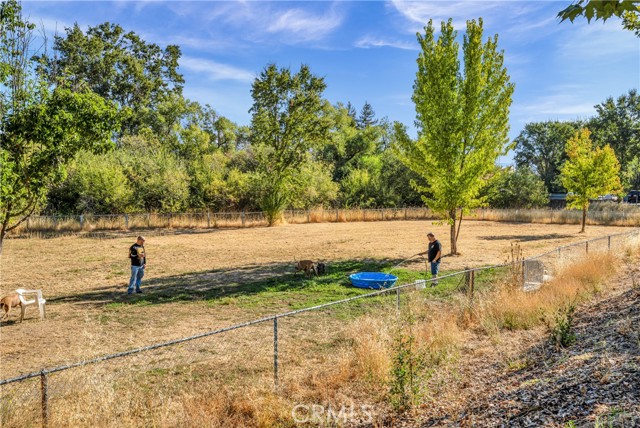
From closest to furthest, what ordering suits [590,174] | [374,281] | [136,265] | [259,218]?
1. [374,281]
2. [136,265]
3. [590,174]
4. [259,218]

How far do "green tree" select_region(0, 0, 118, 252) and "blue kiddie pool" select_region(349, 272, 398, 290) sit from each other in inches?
338

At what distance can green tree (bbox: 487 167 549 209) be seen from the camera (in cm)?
5106

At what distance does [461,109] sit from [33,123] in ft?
54.7

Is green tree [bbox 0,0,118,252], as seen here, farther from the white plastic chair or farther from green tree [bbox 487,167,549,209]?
green tree [bbox 487,167,549,209]

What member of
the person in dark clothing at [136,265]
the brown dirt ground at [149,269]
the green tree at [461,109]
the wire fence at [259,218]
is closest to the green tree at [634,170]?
the wire fence at [259,218]

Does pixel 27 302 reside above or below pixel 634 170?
below

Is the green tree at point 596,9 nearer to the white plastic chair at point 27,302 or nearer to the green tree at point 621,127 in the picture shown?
the white plastic chair at point 27,302

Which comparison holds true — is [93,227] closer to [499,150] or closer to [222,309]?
[222,309]

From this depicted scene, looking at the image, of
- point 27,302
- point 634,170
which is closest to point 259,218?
point 27,302

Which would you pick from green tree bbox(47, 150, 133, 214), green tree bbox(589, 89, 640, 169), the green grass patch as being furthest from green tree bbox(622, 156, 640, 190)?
green tree bbox(47, 150, 133, 214)

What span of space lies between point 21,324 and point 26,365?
3.33 metres

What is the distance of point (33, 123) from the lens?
25.1ft

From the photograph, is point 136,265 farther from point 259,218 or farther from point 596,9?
point 259,218

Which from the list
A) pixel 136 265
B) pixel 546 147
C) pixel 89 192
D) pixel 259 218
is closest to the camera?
pixel 136 265
